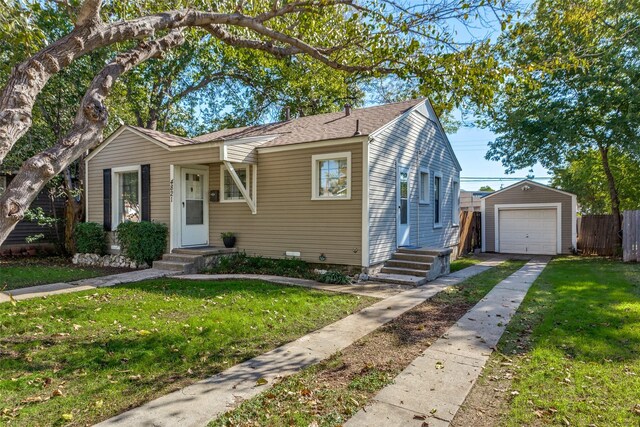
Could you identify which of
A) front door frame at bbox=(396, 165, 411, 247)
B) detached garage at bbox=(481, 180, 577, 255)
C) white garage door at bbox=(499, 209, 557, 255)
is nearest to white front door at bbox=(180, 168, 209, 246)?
front door frame at bbox=(396, 165, 411, 247)

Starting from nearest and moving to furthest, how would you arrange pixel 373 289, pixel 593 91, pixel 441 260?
pixel 373 289 < pixel 441 260 < pixel 593 91

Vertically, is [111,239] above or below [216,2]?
below

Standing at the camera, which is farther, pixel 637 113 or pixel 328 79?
pixel 637 113

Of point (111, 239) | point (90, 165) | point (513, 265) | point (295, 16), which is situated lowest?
point (513, 265)

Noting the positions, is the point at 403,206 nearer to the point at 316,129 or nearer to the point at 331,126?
the point at 331,126

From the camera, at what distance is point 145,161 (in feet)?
37.2

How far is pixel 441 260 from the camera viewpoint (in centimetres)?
1001

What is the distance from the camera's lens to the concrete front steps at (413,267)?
8812mm

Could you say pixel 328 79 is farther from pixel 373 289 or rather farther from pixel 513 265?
A: pixel 513 265

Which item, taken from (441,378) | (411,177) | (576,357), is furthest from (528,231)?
(441,378)

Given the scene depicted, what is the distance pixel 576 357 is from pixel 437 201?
30.9 feet

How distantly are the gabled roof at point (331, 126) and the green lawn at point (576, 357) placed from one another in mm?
5247

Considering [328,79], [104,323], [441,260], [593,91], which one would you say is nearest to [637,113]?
[593,91]

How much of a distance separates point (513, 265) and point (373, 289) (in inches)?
272
